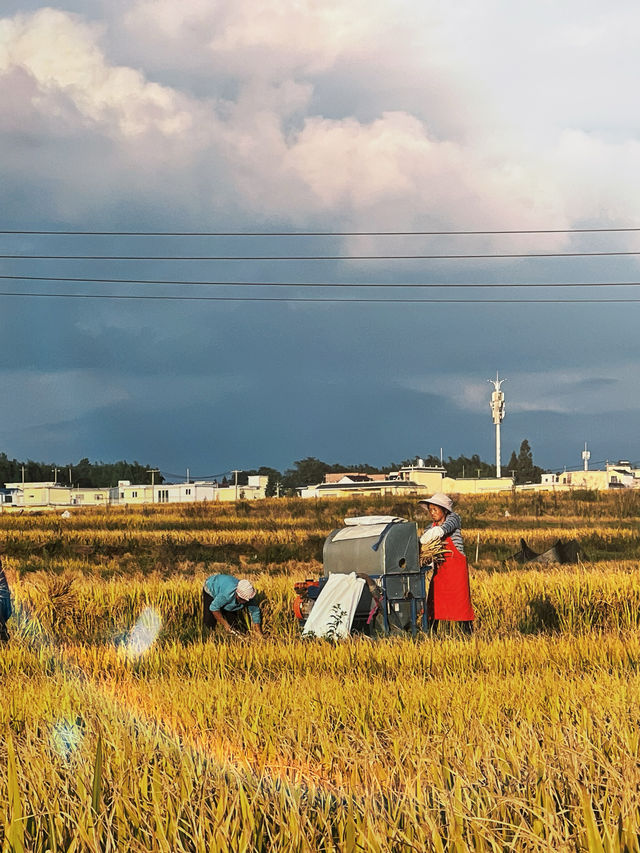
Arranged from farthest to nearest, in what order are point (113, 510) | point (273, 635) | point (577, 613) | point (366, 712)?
point (113, 510) < point (577, 613) < point (273, 635) < point (366, 712)

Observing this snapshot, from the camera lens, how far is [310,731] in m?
4.76

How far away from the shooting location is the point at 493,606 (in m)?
12.7

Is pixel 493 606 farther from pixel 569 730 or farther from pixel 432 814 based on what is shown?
pixel 432 814

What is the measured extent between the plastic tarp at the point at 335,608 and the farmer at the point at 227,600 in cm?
72

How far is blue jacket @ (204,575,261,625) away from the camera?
403 inches

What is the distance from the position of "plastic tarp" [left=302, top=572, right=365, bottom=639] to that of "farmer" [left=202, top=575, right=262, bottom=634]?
72cm

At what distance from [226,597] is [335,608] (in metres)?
1.38

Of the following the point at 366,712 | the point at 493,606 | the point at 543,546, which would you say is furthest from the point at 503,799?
the point at 543,546

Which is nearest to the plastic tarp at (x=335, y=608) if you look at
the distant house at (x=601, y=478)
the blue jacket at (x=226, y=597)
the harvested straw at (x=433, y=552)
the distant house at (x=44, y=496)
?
the harvested straw at (x=433, y=552)

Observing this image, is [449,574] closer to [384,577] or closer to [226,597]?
[384,577]

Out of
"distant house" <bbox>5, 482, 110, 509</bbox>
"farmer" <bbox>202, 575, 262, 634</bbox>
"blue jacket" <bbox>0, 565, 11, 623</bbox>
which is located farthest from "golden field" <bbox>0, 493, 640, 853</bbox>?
"distant house" <bbox>5, 482, 110, 509</bbox>

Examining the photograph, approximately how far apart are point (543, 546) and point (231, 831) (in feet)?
91.1

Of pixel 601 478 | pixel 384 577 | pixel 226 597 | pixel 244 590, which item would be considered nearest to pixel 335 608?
pixel 384 577

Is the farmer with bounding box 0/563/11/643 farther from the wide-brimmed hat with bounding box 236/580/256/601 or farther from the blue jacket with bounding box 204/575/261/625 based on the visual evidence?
the wide-brimmed hat with bounding box 236/580/256/601
